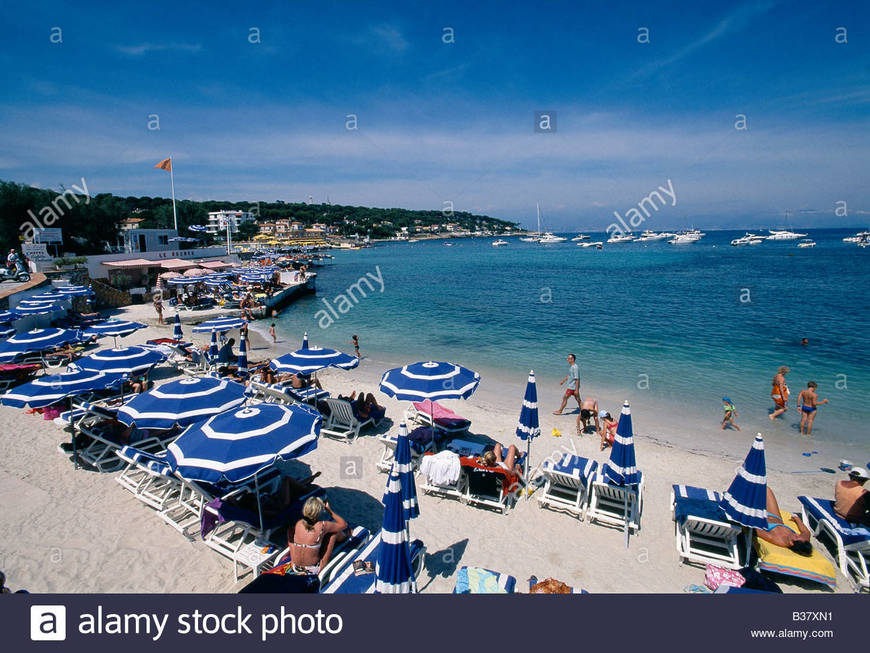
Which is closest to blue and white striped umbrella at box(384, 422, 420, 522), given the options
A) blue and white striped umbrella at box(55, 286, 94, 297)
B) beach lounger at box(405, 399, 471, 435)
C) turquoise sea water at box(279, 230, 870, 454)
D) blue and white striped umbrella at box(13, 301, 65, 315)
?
beach lounger at box(405, 399, 471, 435)

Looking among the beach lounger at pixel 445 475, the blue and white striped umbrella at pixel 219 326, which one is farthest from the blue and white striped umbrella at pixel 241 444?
the blue and white striped umbrella at pixel 219 326

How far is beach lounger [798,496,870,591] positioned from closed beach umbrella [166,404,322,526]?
6610mm

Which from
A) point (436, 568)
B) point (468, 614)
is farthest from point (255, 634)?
point (436, 568)

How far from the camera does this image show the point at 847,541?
18.0ft

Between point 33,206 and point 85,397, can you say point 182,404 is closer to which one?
point 85,397

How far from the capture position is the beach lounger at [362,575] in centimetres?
441

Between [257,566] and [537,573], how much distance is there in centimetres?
329

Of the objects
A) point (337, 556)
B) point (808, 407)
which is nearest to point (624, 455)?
point (337, 556)

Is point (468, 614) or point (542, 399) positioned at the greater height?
point (468, 614)

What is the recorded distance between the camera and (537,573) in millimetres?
5340

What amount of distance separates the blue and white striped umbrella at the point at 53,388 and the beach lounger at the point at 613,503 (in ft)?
28.6

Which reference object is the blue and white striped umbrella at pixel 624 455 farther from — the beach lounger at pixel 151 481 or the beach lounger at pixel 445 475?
the beach lounger at pixel 151 481

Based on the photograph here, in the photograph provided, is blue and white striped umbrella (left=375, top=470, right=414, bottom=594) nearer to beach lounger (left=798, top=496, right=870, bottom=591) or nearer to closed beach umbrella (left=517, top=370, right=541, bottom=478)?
closed beach umbrella (left=517, top=370, right=541, bottom=478)

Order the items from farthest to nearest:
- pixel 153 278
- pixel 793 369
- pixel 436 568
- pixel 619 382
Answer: pixel 153 278, pixel 793 369, pixel 619 382, pixel 436 568
